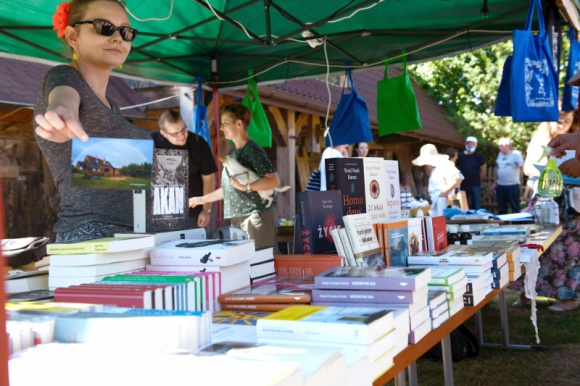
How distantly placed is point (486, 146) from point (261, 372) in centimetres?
2027

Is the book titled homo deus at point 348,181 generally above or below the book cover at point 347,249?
above

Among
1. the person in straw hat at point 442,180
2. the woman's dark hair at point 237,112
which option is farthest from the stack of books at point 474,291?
the person in straw hat at point 442,180

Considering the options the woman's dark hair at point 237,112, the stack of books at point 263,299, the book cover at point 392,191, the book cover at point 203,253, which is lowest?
the stack of books at point 263,299

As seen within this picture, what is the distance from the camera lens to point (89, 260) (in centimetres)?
165

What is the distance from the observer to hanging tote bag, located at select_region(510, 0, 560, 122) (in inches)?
146

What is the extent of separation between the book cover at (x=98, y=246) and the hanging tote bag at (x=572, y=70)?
363 cm

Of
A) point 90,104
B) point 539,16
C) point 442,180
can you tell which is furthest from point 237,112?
point 442,180

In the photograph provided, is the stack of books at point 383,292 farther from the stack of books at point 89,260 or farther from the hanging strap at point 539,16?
the hanging strap at point 539,16

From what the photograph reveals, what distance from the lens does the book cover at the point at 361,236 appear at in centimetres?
215

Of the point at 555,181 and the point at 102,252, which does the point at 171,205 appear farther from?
the point at 555,181

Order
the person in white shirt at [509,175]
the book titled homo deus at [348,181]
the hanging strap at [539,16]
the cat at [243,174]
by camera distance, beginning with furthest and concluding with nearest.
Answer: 1. the person in white shirt at [509,175]
2. the cat at [243,174]
3. the hanging strap at [539,16]
4. the book titled homo deus at [348,181]

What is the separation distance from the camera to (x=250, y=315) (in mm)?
1586

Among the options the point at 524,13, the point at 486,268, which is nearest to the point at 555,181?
the point at 524,13

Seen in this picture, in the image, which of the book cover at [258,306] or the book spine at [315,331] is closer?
the book spine at [315,331]
